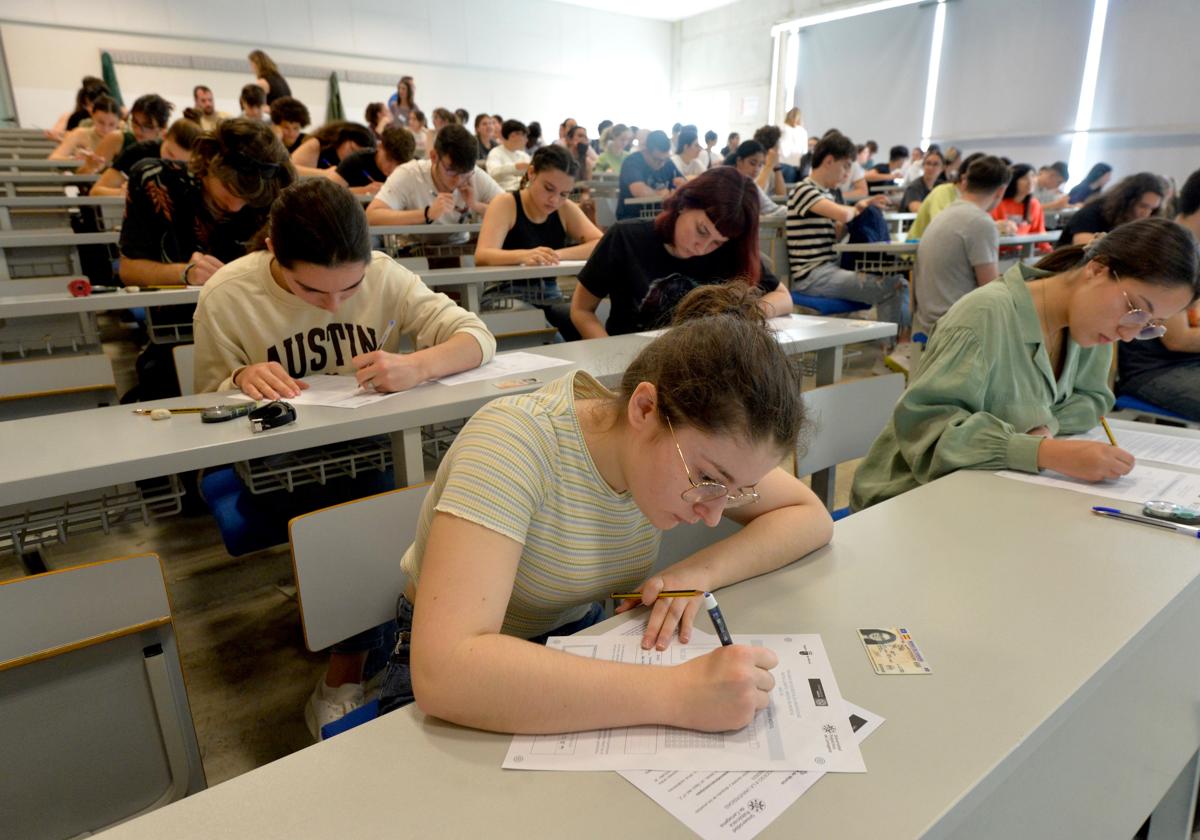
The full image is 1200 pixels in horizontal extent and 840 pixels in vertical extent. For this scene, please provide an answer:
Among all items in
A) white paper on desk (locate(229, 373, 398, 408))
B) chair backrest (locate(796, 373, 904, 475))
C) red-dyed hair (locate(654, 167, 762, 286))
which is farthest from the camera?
red-dyed hair (locate(654, 167, 762, 286))

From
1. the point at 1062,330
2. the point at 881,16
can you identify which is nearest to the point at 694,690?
the point at 1062,330

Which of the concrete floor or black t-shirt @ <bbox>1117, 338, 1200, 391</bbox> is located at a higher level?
black t-shirt @ <bbox>1117, 338, 1200, 391</bbox>

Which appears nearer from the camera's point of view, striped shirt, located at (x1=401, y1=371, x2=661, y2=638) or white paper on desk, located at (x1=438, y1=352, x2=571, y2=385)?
striped shirt, located at (x1=401, y1=371, x2=661, y2=638)

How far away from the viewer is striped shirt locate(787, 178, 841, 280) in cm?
401

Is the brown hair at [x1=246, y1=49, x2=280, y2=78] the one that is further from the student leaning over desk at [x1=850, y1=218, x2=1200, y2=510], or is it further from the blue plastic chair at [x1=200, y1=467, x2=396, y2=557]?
the student leaning over desk at [x1=850, y1=218, x2=1200, y2=510]

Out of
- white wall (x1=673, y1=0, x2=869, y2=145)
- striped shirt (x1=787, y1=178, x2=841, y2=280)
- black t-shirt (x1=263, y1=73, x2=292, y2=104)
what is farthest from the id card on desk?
white wall (x1=673, y1=0, x2=869, y2=145)

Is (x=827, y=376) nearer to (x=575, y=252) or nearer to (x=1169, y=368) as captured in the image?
(x=1169, y=368)

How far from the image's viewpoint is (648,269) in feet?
7.72

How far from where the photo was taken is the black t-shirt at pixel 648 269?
7.64 ft

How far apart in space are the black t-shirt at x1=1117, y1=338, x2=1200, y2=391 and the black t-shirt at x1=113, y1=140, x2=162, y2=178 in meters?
4.36

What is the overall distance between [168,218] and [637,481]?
2010mm

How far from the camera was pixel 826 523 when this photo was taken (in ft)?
3.25

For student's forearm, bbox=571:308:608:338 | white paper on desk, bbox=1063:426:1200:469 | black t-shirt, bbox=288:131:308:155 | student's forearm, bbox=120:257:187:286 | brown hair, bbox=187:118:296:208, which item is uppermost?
black t-shirt, bbox=288:131:308:155

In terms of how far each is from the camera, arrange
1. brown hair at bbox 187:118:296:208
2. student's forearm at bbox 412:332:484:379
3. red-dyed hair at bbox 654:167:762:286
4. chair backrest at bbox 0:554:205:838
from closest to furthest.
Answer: chair backrest at bbox 0:554:205:838 → student's forearm at bbox 412:332:484:379 → brown hair at bbox 187:118:296:208 → red-dyed hair at bbox 654:167:762:286
